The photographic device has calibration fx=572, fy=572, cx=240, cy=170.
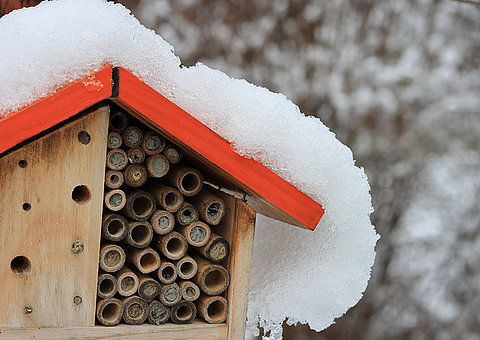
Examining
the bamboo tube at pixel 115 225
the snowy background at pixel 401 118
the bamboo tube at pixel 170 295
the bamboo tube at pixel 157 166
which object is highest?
the snowy background at pixel 401 118

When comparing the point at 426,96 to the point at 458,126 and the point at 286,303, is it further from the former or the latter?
the point at 286,303

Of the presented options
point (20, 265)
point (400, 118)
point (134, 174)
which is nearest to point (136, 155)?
point (134, 174)

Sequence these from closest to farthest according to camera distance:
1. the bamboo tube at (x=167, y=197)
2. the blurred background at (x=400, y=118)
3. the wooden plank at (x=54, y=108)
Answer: the wooden plank at (x=54, y=108) < the bamboo tube at (x=167, y=197) < the blurred background at (x=400, y=118)

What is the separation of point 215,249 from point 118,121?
298 millimetres

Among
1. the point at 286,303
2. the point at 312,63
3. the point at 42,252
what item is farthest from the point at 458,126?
the point at 42,252

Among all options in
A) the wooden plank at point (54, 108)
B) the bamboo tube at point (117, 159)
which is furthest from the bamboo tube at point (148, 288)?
the wooden plank at point (54, 108)

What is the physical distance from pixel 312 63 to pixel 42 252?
7.40ft

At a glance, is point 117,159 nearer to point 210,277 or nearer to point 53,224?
point 53,224

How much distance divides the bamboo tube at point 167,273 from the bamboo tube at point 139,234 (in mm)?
58

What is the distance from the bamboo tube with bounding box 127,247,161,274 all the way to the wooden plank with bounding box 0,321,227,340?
0.34 feet

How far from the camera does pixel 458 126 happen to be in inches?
124

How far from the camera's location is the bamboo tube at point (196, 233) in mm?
1052

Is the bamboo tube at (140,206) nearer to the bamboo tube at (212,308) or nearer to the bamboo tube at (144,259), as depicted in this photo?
the bamboo tube at (144,259)

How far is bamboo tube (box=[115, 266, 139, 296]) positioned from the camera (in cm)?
101
